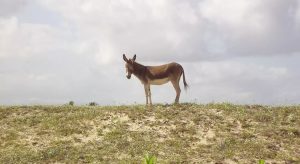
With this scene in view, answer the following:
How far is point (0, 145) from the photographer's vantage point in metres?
20.1

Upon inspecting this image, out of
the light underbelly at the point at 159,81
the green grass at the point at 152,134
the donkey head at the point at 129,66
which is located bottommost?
the green grass at the point at 152,134

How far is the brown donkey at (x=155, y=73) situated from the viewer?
2442cm

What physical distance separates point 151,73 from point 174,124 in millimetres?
4460

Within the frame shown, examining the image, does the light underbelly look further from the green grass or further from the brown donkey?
the green grass

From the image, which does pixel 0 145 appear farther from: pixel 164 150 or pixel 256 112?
pixel 256 112

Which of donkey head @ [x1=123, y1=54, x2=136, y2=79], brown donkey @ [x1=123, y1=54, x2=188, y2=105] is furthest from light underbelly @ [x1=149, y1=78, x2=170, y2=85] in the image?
donkey head @ [x1=123, y1=54, x2=136, y2=79]

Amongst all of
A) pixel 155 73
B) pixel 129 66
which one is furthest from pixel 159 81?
pixel 129 66

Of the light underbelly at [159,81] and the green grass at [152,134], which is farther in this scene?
the light underbelly at [159,81]

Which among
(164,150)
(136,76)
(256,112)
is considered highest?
(136,76)

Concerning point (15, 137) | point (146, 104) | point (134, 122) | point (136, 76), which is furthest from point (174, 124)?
point (15, 137)

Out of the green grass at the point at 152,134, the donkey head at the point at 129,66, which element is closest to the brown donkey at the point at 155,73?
the donkey head at the point at 129,66

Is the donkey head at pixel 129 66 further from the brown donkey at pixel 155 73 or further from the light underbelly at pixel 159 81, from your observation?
the light underbelly at pixel 159 81

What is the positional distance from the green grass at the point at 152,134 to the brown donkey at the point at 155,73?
1.65 metres

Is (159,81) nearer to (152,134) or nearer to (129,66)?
(129,66)
